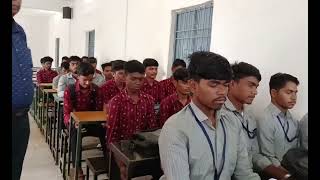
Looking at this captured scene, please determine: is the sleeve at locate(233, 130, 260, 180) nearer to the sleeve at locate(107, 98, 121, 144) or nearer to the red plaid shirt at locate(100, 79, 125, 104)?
the sleeve at locate(107, 98, 121, 144)

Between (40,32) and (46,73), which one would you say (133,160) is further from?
(40,32)

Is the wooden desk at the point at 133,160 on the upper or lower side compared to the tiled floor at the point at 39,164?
upper

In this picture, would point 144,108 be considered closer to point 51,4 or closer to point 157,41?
point 157,41

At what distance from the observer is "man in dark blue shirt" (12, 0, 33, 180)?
1.60m

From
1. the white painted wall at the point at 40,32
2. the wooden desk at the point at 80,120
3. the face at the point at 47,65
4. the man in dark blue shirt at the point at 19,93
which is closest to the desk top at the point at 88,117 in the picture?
the wooden desk at the point at 80,120

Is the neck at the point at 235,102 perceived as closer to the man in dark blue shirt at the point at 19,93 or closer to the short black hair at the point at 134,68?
the short black hair at the point at 134,68

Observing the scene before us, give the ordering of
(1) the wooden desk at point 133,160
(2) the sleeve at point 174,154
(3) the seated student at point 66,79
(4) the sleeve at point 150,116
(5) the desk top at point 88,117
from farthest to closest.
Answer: (3) the seated student at point 66,79, (5) the desk top at point 88,117, (4) the sleeve at point 150,116, (1) the wooden desk at point 133,160, (2) the sleeve at point 174,154

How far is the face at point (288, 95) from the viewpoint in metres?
2.15

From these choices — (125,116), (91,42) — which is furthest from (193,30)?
(91,42)

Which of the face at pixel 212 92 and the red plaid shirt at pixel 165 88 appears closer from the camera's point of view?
the face at pixel 212 92

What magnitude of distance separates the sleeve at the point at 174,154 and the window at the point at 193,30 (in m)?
2.13

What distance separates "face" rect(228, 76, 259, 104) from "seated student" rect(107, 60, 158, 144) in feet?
2.44

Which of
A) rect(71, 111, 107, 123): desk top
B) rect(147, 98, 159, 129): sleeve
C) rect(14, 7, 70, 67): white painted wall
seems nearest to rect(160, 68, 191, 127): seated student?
rect(147, 98, 159, 129): sleeve

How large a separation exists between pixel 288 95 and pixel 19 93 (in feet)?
5.41
